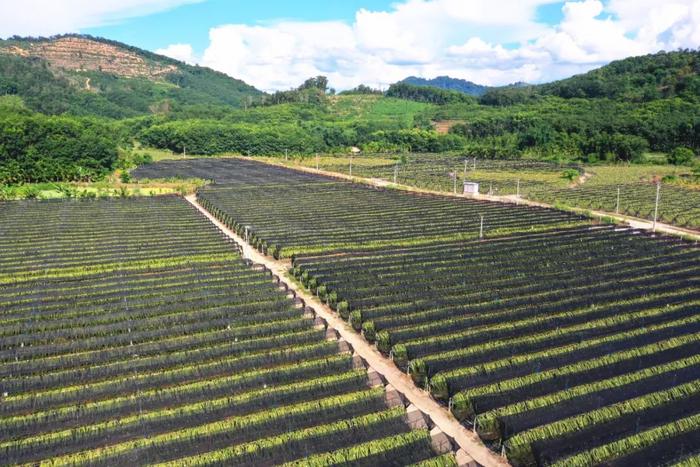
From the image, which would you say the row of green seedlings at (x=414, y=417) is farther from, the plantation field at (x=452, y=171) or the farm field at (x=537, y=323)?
the plantation field at (x=452, y=171)

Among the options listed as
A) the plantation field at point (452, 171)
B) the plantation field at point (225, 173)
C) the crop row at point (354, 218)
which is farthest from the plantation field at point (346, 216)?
the plantation field at point (452, 171)

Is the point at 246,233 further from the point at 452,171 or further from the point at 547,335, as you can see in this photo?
the point at 452,171

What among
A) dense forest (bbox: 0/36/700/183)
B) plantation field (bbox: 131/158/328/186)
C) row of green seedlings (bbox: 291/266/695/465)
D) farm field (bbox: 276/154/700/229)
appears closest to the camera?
row of green seedlings (bbox: 291/266/695/465)

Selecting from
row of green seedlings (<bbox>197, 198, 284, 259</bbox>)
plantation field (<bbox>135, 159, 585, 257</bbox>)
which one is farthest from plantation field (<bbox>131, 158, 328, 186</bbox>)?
row of green seedlings (<bbox>197, 198, 284, 259</bbox>)

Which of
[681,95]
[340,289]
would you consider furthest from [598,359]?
[681,95]

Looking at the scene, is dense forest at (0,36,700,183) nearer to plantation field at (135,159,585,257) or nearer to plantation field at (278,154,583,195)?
plantation field at (278,154,583,195)

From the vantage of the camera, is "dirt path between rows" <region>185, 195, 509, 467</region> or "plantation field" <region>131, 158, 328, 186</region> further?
"plantation field" <region>131, 158, 328, 186</region>

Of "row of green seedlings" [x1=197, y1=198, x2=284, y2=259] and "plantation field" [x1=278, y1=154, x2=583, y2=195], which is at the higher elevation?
"plantation field" [x1=278, y1=154, x2=583, y2=195]
